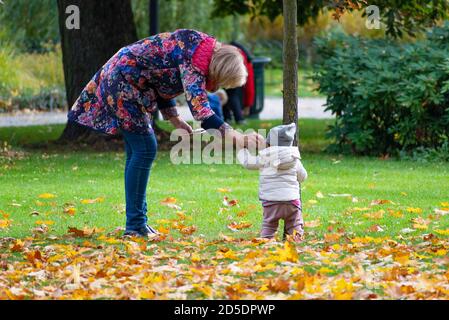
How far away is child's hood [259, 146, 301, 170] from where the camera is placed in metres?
6.89

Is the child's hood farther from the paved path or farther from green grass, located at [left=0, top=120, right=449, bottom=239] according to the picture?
the paved path

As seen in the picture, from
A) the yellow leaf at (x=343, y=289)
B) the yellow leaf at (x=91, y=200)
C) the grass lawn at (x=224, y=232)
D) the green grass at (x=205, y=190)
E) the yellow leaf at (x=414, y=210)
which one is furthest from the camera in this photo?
the yellow leaf at (x=91, y=200)

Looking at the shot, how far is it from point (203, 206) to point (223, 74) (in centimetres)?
253

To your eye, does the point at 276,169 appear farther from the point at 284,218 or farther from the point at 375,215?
the point at 375,215

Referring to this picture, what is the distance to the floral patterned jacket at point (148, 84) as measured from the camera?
664 centimetres

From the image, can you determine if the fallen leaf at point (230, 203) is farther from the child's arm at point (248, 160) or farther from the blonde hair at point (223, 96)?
the blonde hair at point (223, 96)

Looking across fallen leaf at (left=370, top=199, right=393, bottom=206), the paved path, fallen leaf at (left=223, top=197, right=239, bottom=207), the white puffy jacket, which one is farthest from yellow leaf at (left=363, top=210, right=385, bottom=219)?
the paved path

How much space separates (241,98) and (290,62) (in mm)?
12358

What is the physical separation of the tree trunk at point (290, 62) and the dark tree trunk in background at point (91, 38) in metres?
7.20

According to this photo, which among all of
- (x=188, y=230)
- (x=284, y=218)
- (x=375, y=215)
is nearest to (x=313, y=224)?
(x=375, y=215)

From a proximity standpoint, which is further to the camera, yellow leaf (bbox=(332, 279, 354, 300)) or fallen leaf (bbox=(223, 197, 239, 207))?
fallen leaf (bbox=(223, 197, 239, 207))

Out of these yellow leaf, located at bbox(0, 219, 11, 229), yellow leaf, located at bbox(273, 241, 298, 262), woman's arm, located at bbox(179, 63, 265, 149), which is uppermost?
woman's arm, located at bbox(179, 63, 265, 149)

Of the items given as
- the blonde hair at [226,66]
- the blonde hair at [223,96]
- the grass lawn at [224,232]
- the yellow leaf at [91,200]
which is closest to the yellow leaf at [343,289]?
the grass lawn at [224,232]

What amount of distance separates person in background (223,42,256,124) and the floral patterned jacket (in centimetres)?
986
